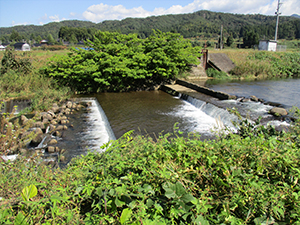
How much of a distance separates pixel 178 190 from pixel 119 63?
52.8 ft

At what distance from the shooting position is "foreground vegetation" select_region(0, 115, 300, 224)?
1.91 m

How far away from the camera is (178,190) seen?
6.47ft

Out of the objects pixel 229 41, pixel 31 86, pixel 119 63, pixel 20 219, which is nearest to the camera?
pixel 20 219

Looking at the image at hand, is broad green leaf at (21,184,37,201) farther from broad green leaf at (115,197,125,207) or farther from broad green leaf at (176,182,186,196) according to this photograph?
broad green leaf at (176,182,186,196)

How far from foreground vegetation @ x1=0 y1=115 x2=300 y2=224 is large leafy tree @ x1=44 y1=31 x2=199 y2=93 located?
49.9 feet

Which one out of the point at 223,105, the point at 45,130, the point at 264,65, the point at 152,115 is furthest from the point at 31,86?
the point at 264,65

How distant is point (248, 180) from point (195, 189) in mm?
494

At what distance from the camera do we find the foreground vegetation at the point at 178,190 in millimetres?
1907

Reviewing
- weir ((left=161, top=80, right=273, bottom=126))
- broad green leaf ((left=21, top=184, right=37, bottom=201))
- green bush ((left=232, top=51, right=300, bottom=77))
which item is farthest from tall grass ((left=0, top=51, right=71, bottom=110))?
green bush ((left=232, top=51, right=300, bottom=77))

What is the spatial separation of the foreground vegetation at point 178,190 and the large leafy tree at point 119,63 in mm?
15208

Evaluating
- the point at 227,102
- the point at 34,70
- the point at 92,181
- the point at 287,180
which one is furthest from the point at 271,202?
the point at 34,70

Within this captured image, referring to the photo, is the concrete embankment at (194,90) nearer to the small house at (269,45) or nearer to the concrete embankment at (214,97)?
the concrete embankment at (214,97)

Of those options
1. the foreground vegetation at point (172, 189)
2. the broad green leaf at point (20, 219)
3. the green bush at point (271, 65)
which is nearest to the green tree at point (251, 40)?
the green bush at point (271, 65)

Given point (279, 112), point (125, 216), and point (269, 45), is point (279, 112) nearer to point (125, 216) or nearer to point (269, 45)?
point (125, 216)
